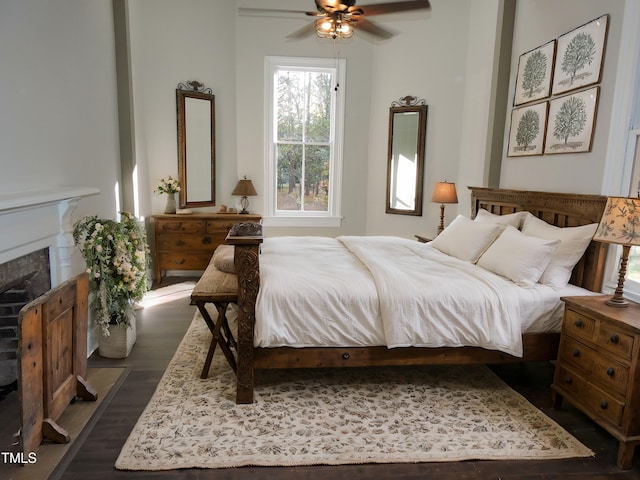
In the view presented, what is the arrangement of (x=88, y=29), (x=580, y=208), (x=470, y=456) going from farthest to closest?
1. (x=88, y=29)
2. (x=580, y=208)
3. (x=470, y=456)

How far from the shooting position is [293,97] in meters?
5.83

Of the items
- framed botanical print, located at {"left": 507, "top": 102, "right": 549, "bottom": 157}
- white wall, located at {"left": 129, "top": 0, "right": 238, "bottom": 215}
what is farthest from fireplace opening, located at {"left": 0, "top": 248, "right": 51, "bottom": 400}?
framed botanical print, located at {"left": 507, "top": 102, "right": 549, "bottom": 157}

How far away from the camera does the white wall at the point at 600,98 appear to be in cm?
295

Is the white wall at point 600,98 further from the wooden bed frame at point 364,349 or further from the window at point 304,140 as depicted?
the window at point 304,140

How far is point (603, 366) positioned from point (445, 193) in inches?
112

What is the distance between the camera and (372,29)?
3.56m

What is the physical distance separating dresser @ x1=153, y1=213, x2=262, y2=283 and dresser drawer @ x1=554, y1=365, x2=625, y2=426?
387 cm

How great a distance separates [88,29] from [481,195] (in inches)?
155

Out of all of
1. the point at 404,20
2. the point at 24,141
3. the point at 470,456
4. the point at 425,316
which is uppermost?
the point at 404,20

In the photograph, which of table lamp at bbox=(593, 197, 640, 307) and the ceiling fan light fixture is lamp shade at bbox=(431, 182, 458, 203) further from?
table lamp at bbox=(593, 197, 640, 307)

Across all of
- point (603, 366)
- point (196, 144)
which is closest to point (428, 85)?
point (196, 144)

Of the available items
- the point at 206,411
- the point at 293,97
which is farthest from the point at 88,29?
the point at 206,411

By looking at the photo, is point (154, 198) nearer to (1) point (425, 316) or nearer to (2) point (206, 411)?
(2) point (206, 411)

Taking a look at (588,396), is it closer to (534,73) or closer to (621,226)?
(621,226)
